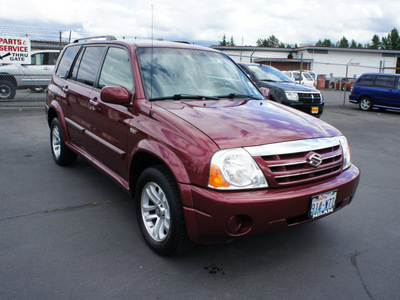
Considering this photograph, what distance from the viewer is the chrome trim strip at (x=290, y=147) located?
2.59 meters

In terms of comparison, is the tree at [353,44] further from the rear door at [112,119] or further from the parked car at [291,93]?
the rear door at [112,119]

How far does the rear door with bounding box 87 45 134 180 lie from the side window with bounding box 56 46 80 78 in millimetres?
1224

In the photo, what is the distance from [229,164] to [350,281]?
1270mm

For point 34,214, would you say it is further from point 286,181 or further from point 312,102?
point 312,102

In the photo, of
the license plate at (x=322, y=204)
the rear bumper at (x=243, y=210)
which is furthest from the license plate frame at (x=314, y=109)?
the rear bumper at (x=243, y=210)

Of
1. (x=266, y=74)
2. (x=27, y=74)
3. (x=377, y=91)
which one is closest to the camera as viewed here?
(x=266, y=74)

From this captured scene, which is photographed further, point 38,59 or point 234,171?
point 38,59

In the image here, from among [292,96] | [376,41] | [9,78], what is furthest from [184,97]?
[376,41]

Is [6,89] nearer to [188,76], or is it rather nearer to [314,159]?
[188,76]

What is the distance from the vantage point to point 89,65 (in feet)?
14.6

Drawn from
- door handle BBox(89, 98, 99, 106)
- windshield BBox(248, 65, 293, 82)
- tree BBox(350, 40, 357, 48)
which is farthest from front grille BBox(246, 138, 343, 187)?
tree BBox(350, 40, 357, 48)

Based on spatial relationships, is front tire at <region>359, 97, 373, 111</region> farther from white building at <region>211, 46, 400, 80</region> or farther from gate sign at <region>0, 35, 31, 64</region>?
white building at <region>211, 46, 400, 80</region>

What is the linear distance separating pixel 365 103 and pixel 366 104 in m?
0.06

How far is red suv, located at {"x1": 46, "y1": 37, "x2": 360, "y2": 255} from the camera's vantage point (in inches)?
99.8
